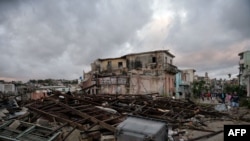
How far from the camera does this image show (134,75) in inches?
1238

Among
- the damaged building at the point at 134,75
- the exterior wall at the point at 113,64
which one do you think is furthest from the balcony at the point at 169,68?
the exterior wall at the point at 113,64

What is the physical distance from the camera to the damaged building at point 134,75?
30969mm

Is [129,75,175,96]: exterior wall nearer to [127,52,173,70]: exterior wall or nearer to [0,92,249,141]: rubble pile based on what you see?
[127,52,173,70]: exterior wall

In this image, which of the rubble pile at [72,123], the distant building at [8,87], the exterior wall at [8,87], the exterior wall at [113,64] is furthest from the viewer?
the distant building at [8,87]

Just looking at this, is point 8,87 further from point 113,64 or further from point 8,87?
point 113,64

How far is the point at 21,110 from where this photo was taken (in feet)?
A: 38.6

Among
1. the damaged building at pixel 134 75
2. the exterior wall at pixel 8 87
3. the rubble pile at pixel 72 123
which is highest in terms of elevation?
the damaged building at pixel 134 75

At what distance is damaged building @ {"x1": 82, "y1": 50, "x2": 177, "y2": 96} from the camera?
3097cm

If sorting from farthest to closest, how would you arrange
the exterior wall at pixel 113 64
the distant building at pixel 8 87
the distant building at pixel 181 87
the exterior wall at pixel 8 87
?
1. the distant building at pixel 181 87
2. the distant building at pixel 8 87
3. the exterior wall at pixel 8 87
4. the exterior wall at pixel 113 64

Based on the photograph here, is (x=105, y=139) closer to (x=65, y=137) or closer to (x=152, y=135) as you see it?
(x=65, y=137)

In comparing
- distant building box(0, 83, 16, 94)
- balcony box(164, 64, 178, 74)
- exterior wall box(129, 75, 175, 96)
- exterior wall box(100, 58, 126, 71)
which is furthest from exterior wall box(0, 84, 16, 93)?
balcony box(164, 64, 178, 74)

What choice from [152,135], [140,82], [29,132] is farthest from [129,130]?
[140,82]

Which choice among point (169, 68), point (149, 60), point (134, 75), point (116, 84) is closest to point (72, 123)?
point (116, 84)

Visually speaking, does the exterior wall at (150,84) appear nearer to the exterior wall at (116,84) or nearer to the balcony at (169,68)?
the exterior wall at (116,84)
